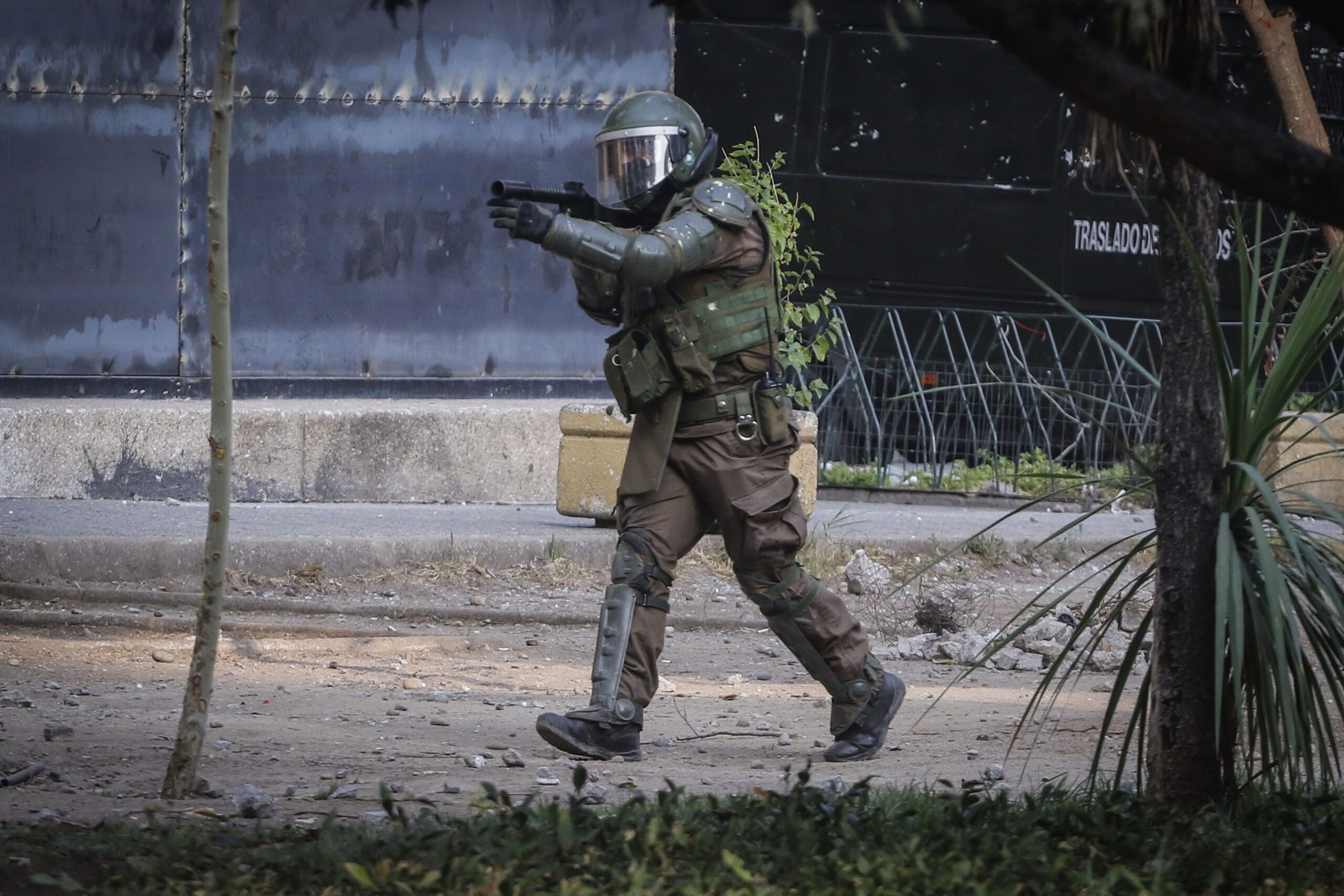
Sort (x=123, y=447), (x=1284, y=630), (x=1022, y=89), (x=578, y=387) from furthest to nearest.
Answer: (x=1022, y=89)
(x=578, y=387)
(x=123, y=447)
(x=1284, y=630)

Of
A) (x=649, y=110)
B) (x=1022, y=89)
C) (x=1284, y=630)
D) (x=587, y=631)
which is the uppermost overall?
(x=1022, y=89)

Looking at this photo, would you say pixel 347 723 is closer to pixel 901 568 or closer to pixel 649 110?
pixel 649 110

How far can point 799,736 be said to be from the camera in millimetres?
5109

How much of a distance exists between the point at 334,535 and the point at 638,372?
3.48m

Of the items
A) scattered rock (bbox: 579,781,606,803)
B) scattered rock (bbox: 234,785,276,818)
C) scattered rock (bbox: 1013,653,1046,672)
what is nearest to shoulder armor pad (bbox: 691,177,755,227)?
scattered rock (bbox: 579,781,606,803)

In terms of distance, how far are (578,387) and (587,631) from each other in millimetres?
3160

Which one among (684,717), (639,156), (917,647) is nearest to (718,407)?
(639,156)

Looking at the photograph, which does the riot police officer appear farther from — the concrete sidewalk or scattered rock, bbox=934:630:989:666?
the concrete sidewalk

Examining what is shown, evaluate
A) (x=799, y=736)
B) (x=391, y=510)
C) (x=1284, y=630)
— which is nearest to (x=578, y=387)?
(x=391, y=510)

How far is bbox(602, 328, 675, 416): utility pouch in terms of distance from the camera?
4.61 metres

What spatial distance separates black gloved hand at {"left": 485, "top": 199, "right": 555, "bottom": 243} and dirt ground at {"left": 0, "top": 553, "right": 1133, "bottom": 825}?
1454 mm

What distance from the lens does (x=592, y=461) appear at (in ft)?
26.3

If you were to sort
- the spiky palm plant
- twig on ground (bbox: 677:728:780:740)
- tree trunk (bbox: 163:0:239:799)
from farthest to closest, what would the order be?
twig on ground (bbox: 677:728:780:740) < tree trunk (bbox: 163:0:239:799) < the spiky palm plant

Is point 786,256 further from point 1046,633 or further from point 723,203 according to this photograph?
point 723,203
